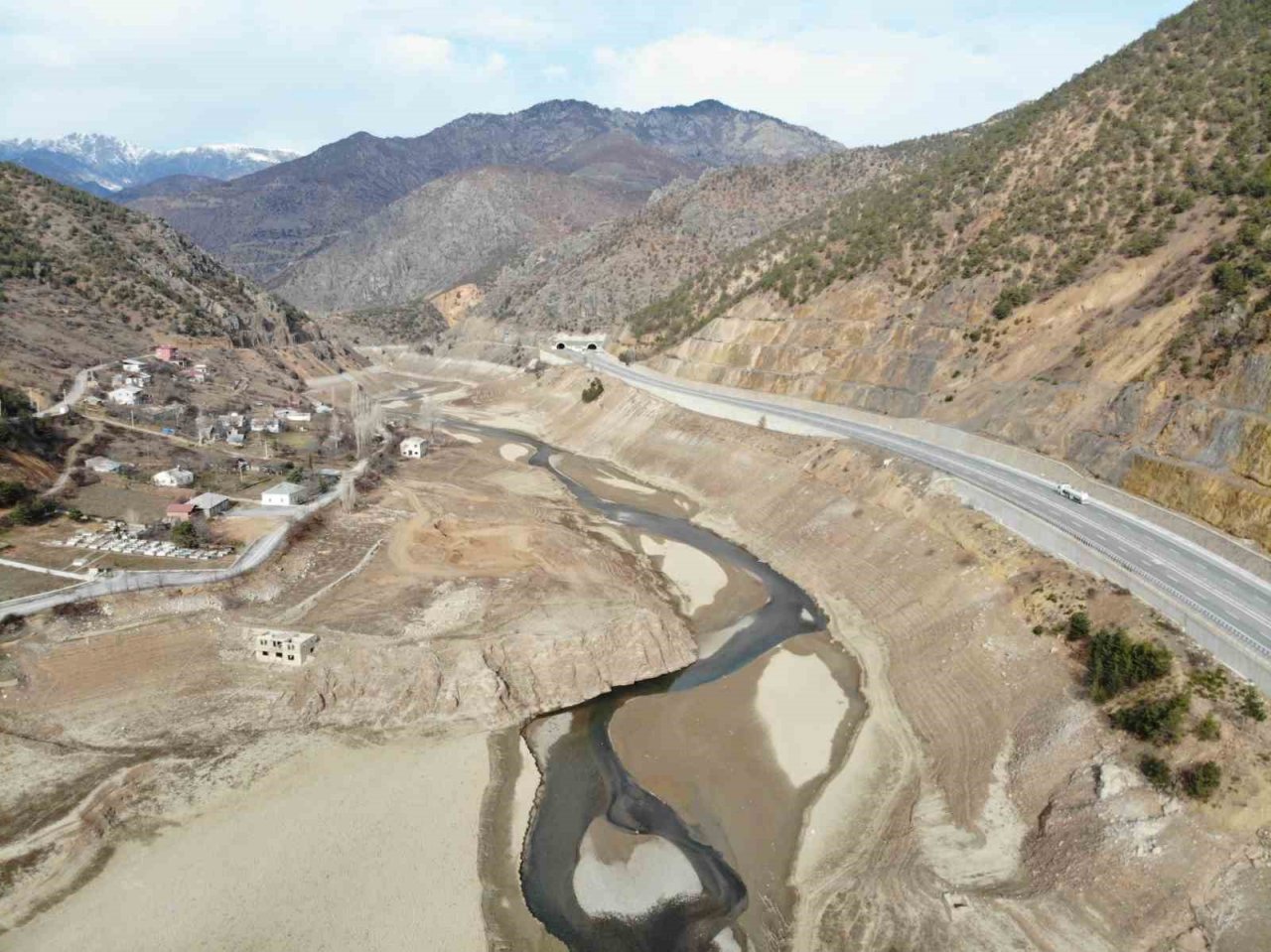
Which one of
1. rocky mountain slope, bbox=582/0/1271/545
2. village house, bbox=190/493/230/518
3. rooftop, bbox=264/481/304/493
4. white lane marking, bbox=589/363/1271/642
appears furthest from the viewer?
rooftop, bbox=264/481/304/493

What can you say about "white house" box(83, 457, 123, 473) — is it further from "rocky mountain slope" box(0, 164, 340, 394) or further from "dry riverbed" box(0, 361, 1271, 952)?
"dry riverbed" box(0, 361, 1271, 952)

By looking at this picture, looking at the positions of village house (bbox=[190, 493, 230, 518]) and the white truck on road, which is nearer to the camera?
the white truck on road

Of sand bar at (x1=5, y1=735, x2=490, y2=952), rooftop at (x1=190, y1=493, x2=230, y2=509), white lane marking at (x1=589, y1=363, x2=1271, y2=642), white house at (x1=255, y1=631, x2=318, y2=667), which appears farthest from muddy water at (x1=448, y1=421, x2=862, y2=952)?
rooftop at (x1=190, y1=493, x2=230, y2=509)

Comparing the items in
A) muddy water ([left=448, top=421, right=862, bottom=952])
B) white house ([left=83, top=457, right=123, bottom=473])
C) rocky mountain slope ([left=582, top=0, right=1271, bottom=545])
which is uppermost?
rocky mountain slope ([left=582, top=0, right=1271, bottom=545])

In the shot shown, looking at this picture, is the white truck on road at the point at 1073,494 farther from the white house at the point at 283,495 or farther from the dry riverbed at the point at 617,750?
the white house at the point at 283,495

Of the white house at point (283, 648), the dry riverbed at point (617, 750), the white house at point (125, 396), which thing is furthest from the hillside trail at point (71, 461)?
the white house at point (283, 648)

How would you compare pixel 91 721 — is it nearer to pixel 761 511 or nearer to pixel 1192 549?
pixel 761 511
